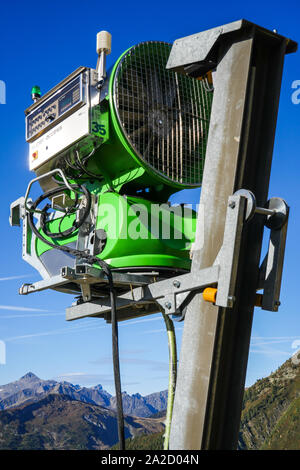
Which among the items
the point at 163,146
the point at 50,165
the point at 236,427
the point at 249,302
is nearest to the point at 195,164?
the point at 163,146

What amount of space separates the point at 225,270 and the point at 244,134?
2.65ft

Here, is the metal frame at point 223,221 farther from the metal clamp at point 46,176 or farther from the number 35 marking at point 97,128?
the metal clamp at point 46,176

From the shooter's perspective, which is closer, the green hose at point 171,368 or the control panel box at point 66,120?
the green hose at point 171,368

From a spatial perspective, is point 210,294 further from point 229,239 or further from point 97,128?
point 97,128

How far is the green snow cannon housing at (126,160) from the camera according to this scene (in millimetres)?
4438

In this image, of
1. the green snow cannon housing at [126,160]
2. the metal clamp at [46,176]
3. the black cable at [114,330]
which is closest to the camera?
the black cable at [114,330]

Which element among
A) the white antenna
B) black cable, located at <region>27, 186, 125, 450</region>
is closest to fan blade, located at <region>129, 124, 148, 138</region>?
the white antenna

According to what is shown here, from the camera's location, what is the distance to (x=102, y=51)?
4.67m

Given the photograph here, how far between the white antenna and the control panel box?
0.16 ft

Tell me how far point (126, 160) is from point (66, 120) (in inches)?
23.1

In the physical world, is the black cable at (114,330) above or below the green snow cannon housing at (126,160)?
below

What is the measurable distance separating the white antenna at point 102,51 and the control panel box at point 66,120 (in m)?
0.05

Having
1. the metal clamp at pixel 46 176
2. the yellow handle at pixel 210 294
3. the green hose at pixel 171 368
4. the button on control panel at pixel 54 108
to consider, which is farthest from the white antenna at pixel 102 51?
the yellow handle at pixel 210 294

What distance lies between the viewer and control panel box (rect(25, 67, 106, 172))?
453 centimetres
